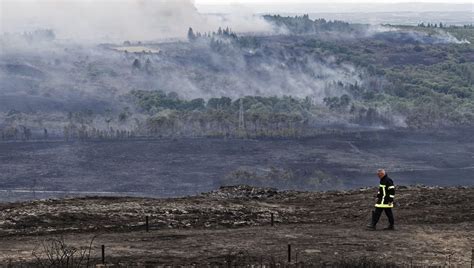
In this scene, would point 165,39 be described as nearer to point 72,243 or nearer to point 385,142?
point 385,142

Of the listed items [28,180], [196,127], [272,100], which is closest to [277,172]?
[28,180]

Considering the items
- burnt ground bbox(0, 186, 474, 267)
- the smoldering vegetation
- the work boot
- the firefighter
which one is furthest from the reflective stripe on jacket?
the smoldering vegetation

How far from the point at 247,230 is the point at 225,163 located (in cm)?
5564

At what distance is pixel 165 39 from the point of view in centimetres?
19338

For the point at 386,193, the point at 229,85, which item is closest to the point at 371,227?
the point at 386,193

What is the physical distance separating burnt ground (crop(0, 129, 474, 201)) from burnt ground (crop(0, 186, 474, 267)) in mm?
33773

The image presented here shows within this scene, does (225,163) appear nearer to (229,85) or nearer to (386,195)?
(386,195)

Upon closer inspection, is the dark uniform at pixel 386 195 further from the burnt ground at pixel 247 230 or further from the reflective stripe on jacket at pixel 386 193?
the burnt ground at pixel 247 230

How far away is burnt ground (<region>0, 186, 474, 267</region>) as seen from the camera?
2028 centimetres

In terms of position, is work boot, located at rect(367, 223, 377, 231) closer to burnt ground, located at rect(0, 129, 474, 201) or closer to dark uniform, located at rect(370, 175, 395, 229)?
dark uniform, located at rect(370, 175, 395, 229)

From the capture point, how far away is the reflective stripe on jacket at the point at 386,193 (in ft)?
74.9

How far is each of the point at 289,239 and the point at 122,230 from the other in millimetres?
4621

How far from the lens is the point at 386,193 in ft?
75.0

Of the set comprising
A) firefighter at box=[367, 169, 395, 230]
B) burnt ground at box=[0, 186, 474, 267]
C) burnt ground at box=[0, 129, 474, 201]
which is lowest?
burnt ground at box=[0, 129, 474, 201]
